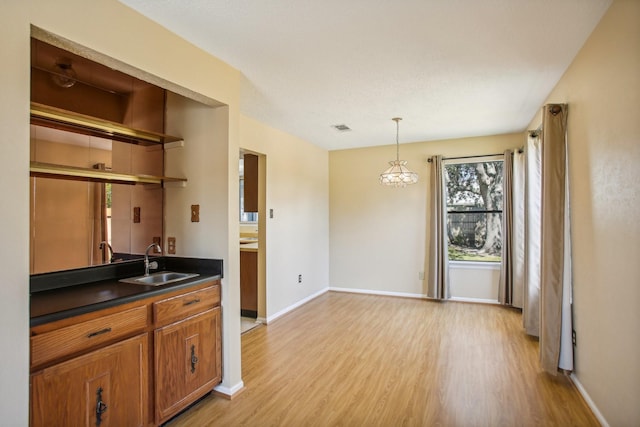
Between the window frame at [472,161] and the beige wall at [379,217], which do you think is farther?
the beige wall at [379,217]

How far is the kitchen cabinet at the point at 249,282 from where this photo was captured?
4598 mm

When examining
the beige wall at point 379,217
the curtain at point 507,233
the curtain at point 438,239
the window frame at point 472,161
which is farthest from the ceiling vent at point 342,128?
the curtain at point 507,233

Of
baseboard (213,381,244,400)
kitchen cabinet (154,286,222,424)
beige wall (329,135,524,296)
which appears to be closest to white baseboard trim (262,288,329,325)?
beige wall (329,135,524,296)

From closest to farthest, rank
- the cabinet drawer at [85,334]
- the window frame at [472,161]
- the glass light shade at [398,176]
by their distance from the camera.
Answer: the cabinet drawer at [85,334], the glass light shade at [398,176], the window frame at [472,161]

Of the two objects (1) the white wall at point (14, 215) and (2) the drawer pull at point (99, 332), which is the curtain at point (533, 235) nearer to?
(2) the drawer pull at point (99, 332)

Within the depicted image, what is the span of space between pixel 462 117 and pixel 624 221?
2.61m

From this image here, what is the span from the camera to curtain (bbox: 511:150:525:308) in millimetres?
4680

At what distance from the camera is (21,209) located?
148 cm

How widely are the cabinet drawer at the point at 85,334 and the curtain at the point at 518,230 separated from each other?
4.64 metres

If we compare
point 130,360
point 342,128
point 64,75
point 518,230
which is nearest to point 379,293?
point 518,230

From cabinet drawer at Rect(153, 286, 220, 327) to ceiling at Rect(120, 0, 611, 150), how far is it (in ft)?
5.73

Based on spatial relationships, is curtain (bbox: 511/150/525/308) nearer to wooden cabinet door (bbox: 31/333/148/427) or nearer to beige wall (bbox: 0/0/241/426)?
wooden cabinet door (bbox: 31/333/148/427)

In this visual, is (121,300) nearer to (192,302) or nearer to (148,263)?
(192,302)

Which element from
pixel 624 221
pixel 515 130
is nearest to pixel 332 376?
pixel 624 221
